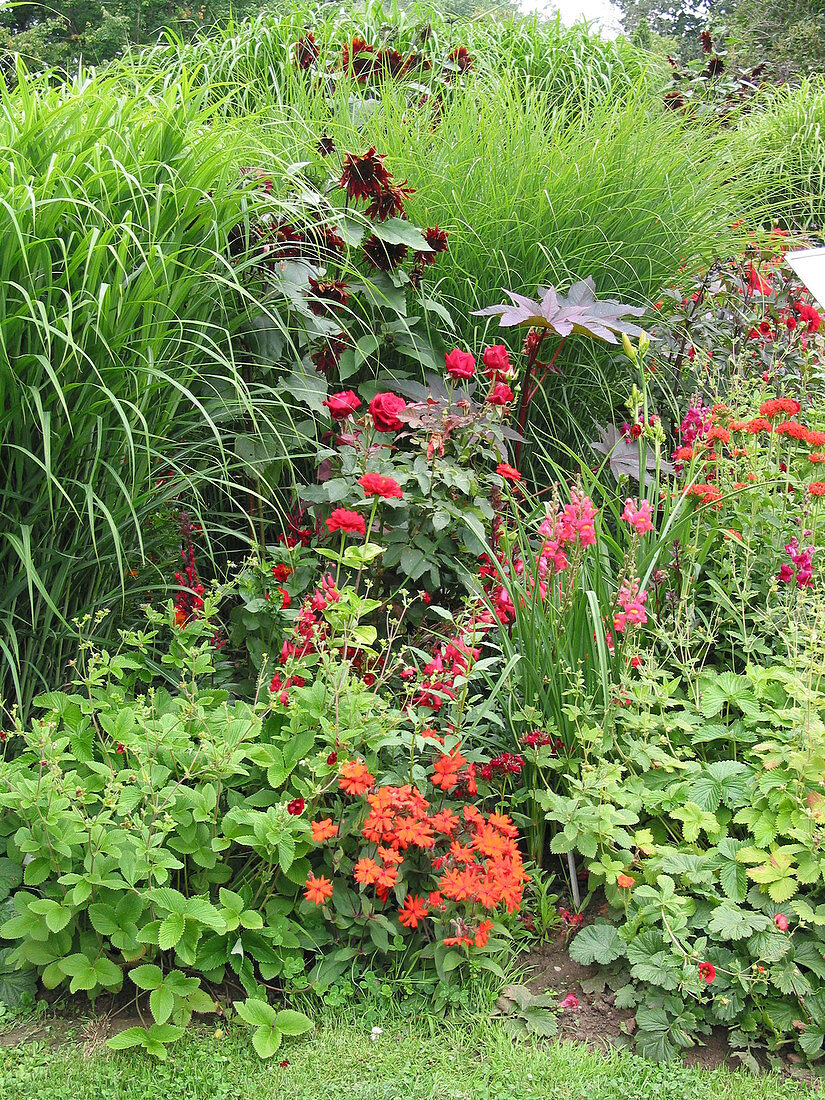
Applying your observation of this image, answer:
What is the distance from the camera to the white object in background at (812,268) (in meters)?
2.68

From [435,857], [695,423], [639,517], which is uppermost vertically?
[639,517]

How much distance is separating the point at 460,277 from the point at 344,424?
1.02m

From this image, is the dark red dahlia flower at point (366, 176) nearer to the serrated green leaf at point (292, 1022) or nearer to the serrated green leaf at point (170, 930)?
the serrated green leaf at point (170, 930)

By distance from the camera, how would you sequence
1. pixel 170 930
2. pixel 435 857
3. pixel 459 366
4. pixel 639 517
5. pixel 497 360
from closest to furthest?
pixel 170 930
pixel 435 857
pixel 639 517
pixel 459 366
pixel 497 360

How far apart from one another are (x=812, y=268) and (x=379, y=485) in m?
1.60

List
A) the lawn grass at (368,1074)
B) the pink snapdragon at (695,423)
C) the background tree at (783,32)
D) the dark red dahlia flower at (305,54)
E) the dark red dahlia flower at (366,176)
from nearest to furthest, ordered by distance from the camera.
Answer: the lawn grass at (368,1074), the dark red dahlia flower at (366,176), the pink snapdragon at (695,423), the dark red dahlia flower at (305,54), the background tree at (783,32)

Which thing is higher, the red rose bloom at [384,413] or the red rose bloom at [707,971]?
the red rose bloom at [384,413]

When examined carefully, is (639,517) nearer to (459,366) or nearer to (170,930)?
(459,366)

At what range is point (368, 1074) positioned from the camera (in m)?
1.70

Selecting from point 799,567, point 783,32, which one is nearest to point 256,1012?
point 799,567

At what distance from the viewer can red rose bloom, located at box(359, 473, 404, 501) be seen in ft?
6.76

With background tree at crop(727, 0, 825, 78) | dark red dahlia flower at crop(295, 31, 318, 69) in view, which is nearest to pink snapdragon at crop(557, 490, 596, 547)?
dark red dahlia flower at crop(295, 31, 318, 69)

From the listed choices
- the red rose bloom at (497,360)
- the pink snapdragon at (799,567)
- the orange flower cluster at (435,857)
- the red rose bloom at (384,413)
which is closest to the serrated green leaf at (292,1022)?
the orange flower cluster at (435,857)

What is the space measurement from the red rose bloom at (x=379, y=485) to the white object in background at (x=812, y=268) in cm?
147
